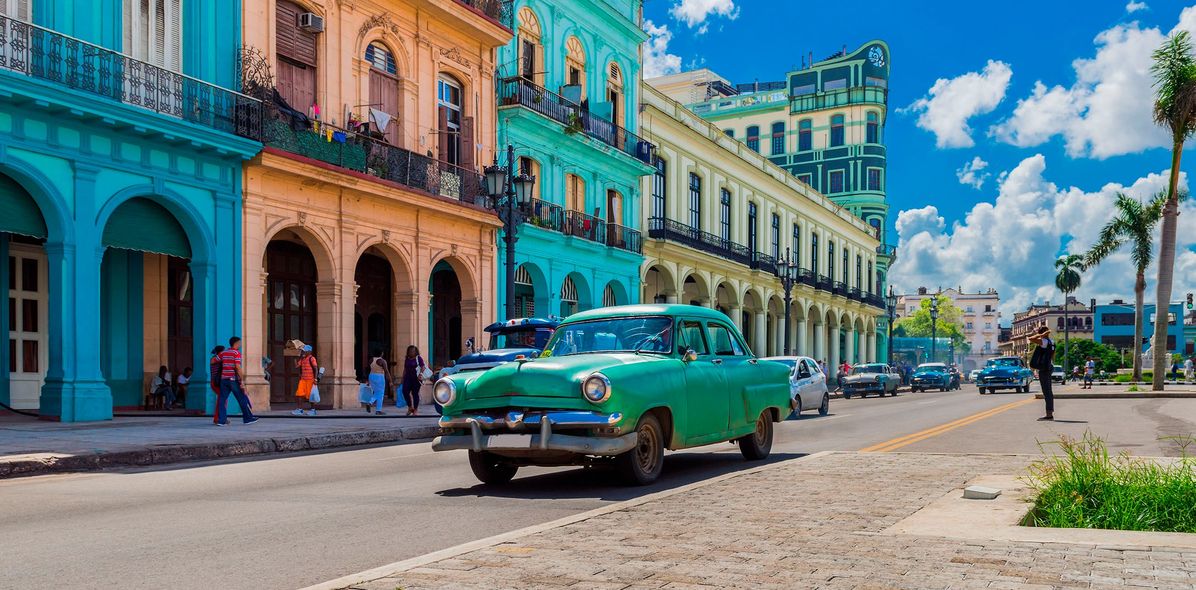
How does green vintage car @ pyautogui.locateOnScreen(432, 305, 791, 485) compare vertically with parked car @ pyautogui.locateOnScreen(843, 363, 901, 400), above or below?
above

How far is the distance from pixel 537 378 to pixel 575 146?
83.2ft

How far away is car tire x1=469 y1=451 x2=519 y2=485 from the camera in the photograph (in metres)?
9.88

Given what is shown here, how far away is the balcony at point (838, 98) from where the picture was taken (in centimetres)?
7969

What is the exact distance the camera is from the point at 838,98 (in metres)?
80.5

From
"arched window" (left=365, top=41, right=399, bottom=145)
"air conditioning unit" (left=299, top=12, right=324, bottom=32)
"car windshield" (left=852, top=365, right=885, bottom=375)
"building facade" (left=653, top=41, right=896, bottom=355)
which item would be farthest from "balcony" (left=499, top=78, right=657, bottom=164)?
"building facade" (left=653, top=41, right=896, bottom=355)

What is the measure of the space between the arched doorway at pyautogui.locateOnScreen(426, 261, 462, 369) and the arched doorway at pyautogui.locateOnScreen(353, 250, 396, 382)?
172 cm

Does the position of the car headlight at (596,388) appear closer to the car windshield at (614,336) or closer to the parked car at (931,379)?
the car windshield at (614,336)

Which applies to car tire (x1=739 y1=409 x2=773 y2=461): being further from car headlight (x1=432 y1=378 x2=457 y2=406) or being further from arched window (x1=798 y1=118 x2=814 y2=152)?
arched window (x1=798 y1=118 x2=814 y2=152)

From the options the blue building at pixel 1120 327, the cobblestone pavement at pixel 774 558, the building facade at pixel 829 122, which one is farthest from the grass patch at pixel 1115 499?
the blue building at pixel 1120 327

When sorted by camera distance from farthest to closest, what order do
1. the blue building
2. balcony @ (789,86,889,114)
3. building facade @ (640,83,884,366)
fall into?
the blue building → balcony @ (789,86,889,114) → building facade @ (640,83,884,366)

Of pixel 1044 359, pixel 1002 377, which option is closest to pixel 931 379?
pixel 1002 377

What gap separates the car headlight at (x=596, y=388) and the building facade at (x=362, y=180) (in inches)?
576

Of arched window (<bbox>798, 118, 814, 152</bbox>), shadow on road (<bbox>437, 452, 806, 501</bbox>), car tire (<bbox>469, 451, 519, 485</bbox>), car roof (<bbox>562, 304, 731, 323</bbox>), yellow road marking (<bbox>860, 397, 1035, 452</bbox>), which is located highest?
arched window (<bbox>798, 118, 814, 152</bbox>)

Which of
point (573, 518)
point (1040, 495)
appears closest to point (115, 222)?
point (573, 518)
